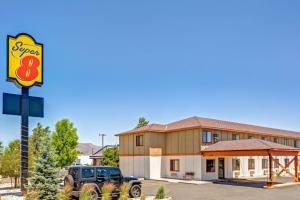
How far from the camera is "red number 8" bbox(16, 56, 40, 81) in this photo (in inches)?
843

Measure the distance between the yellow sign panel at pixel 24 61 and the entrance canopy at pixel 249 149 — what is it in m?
18.7

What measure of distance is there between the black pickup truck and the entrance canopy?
13.9 meters

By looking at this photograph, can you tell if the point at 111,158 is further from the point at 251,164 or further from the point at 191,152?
the point at 251,164

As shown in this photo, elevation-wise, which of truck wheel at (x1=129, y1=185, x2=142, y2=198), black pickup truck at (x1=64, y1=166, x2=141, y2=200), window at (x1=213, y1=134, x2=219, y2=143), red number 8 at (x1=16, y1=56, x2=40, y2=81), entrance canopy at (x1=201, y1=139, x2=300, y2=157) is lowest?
truck wheel at (x1=129, y1=185, x2=142, y2=198)

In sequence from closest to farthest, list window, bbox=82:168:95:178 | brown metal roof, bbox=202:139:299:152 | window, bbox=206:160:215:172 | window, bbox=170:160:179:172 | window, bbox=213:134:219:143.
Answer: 1. window, bbox=82:168:95:178
2. brown metal roof, bbox=202:139:299:152
3. window, bbox=206:160:215:172
4. window, bbox=213:134:219:143
5. window, bbox=170:160:179:172

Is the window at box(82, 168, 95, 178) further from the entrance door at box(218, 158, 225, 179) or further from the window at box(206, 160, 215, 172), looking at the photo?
the entrance door at box(218, 158, 225, 179)

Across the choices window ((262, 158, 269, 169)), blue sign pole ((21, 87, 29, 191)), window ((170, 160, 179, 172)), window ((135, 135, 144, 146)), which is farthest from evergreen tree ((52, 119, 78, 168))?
blue sign pole ((21, 87, 29, 191))

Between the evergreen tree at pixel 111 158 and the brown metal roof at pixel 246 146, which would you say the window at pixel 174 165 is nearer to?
the brown metal roof at pixel 246 146

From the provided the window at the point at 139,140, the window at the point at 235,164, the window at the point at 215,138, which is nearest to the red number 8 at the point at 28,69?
the window at the point at 139,140

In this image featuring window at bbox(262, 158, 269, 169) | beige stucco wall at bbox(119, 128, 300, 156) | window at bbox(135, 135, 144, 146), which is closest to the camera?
beige stucco wall at bbox(119, 128, 300, 156)

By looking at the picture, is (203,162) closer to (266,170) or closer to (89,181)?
(266,170)

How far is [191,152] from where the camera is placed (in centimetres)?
3597

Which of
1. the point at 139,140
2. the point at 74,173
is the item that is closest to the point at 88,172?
the point at 74,173

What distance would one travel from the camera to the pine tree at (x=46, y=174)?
1540cm
